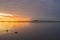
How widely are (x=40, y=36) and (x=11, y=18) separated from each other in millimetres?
433

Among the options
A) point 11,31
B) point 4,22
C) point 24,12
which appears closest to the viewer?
point 24,12

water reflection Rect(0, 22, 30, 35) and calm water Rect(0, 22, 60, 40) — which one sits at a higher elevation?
water reflection Rect(0, 22, 30, 35)

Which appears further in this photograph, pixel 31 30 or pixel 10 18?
pixel 31 30

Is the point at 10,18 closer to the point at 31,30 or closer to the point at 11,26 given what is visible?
Result: the point at 11,26

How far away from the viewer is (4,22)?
0.88 meters

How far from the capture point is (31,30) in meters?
1.00

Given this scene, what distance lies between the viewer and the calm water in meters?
0.91

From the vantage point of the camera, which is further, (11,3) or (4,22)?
(4,22)

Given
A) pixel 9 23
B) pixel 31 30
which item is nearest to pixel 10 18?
pixel 9 23

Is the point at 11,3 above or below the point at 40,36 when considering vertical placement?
above

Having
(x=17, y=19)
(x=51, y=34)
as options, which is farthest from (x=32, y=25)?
(x=51, y=34)

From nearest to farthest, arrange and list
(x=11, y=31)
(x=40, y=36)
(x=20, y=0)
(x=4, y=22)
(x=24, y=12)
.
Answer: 1. (x=20, y=0)
2. (x=24, y=12)
3. (x=4, y=22)
4. (x=11, y=31)
5. (x=40, y=36)

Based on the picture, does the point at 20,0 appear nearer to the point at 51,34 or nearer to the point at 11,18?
the point at 11,18

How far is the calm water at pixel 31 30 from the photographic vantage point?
0.91 m
